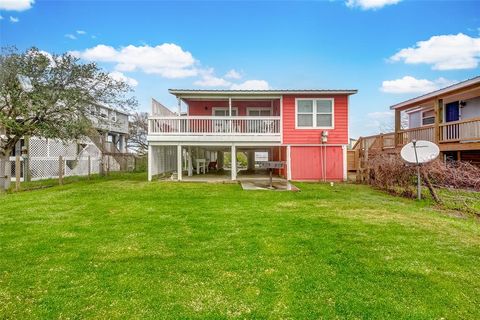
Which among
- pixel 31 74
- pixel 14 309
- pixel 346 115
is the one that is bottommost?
pixel 14 309

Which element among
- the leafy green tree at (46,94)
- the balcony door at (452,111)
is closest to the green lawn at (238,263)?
the leafy green tree at (46,94)

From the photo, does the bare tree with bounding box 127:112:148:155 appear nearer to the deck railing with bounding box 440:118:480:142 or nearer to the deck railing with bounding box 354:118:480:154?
the deck railing with bounding box 354:118:480:154

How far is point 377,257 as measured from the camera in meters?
4.45

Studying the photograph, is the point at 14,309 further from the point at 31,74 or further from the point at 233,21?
the point at 233,21

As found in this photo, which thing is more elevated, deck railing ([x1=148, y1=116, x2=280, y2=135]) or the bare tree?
the bare tree

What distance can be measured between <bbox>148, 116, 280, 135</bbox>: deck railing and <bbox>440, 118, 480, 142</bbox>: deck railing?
714 cm

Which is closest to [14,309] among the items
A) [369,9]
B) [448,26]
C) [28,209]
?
[28,209]

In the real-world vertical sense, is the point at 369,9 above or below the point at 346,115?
above

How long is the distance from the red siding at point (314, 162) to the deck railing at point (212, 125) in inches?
61.1

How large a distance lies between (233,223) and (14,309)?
383cm

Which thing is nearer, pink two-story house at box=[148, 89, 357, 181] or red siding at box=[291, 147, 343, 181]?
pink two-story house at box=[148, 89, 357, 181]

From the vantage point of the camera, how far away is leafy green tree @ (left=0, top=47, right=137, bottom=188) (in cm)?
1106

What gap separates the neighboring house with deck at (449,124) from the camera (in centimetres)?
1218

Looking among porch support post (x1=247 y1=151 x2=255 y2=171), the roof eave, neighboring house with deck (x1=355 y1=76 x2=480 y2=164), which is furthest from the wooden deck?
porch support post (x1=247 y1=151 x2=255 y2=171)
